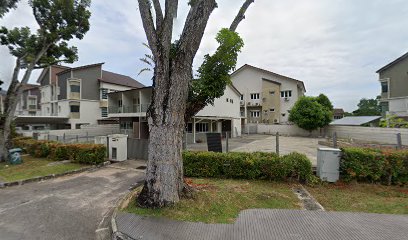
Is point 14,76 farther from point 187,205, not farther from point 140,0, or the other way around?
point 187,205

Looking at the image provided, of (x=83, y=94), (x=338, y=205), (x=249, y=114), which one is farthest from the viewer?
(x=249, y=114)

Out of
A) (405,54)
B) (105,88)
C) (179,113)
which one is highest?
(405,54)

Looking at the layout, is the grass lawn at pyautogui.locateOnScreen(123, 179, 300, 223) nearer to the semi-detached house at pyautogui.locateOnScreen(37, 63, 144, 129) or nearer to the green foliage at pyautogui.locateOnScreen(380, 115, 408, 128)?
the green foliage at pyautogui.locateOnScreen(380, 115, 408, 128)

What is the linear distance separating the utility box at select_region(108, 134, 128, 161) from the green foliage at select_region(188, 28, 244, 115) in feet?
26.1

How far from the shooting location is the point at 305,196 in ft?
19.9

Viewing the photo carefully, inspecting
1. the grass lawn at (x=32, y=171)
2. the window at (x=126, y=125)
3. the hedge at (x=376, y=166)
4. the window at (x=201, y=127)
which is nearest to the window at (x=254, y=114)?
the window at (x=201, y=127)

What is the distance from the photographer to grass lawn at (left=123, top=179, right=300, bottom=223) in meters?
4.69

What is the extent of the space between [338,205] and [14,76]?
17.8 metres

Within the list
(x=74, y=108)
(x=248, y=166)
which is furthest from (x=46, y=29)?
(x=74, y=108)

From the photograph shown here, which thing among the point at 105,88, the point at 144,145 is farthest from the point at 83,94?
the point at 144,145

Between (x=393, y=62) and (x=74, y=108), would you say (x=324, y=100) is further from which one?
(x=74, y=108)

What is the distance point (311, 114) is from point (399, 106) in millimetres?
9547

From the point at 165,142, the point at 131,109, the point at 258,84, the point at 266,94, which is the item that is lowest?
the point at 165,142

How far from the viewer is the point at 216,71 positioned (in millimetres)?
5910
